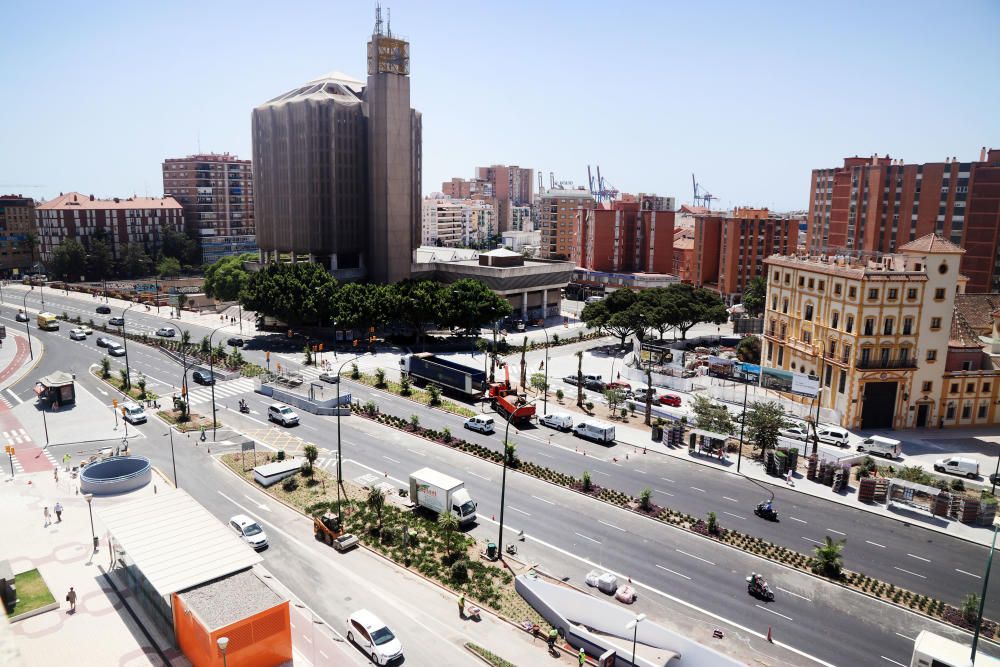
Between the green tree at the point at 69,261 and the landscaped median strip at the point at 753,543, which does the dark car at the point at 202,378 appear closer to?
the landscaped median strip at the point at 753,543

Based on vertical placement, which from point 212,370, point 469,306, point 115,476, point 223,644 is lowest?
point 115,476

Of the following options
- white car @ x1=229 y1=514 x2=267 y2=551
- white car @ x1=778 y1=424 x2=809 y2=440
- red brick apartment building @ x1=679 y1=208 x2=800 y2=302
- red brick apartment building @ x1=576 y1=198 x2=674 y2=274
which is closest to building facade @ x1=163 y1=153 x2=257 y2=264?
red brick apartment building @ x1=576 y1=198 x2=674 y2=274

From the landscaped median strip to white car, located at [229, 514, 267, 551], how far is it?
19894 mm

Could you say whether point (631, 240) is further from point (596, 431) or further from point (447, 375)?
point (596, 431)

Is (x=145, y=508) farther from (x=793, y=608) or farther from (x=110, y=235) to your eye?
(x=110, y=235)

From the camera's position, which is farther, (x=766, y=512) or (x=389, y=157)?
(x=389, y=157)

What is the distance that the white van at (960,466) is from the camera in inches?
2207

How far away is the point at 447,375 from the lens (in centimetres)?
7325

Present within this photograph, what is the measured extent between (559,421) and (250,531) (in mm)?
31527

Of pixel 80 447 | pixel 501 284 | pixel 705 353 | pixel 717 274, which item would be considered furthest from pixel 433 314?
pixel 717 274

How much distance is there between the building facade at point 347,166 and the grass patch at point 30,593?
280 ft

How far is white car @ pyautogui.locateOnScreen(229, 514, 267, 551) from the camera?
134 feet

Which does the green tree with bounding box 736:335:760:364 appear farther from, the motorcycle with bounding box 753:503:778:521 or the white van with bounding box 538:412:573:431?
the motorcycle with bounding box 753:503:778:521

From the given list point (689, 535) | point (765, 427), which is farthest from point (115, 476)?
point (765, 427)
